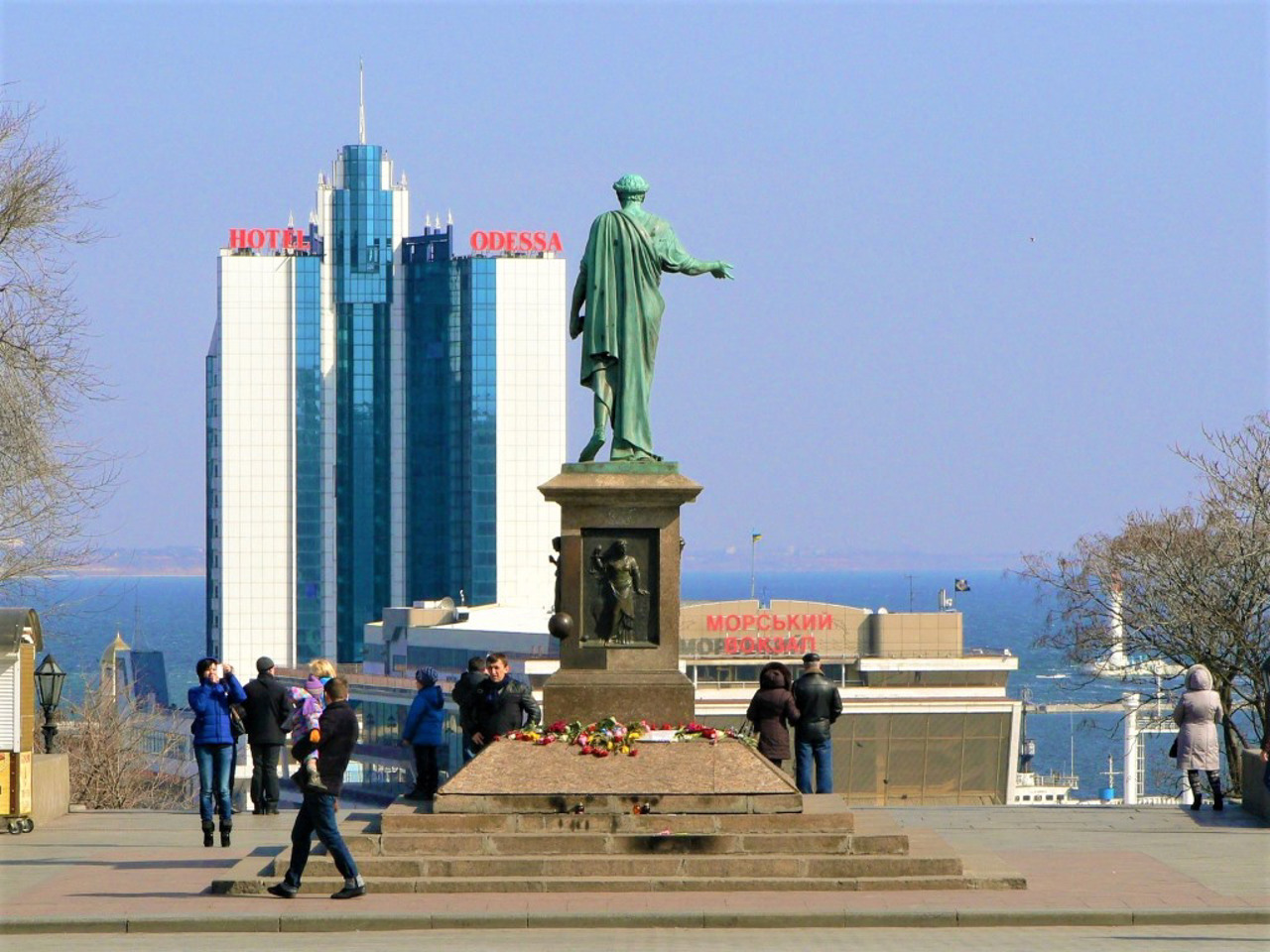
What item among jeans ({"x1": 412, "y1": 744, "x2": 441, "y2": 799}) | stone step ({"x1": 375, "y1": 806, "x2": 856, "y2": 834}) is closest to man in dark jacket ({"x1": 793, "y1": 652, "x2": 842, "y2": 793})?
jeans ({"x1": 412, "y1": 744, "x2": 441, "y2": 799})

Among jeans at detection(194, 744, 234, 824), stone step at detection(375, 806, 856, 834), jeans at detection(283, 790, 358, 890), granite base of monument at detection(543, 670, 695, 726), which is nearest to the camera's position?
jeans at detection(283, 790, 358, 890)

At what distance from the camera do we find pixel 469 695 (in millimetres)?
22031

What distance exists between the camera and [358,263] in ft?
543

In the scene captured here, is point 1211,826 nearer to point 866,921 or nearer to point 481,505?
point 866,921

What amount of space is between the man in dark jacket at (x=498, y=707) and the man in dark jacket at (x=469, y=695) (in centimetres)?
5

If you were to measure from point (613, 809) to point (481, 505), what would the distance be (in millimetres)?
145825

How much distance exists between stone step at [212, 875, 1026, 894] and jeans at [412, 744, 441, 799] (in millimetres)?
3881

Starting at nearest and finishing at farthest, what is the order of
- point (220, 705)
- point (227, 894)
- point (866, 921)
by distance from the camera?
point (866, 921) < point (227, 894) < point (220, 705)

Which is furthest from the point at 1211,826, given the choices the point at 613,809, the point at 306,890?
the point at 306,890

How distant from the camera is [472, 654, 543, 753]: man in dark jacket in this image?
2164cm

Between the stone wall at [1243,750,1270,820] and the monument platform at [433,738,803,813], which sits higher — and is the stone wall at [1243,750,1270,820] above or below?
below

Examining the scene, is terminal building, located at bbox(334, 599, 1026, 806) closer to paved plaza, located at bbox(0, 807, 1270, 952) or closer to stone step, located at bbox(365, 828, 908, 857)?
paved plaza, located at bbox(0, 807, 1270, 952)

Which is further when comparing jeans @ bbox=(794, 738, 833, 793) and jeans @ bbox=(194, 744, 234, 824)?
jeans @ bbox=(794, 738, 833, 793)

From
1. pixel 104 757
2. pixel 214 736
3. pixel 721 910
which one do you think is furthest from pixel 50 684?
pixel 104 757
